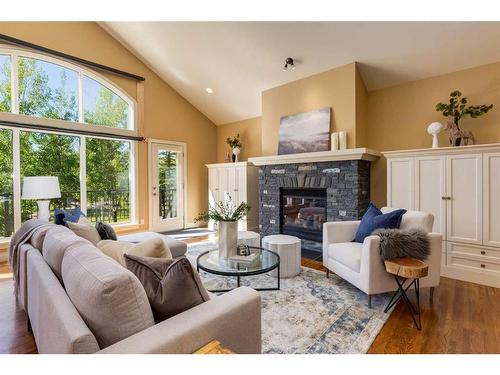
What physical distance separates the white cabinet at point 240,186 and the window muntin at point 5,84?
3.59 metres

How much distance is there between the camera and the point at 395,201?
A: 348 centimetres

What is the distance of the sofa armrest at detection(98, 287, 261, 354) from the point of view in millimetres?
893

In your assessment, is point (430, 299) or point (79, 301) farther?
point (430, 299)

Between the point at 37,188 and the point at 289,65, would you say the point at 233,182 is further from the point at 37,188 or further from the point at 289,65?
the point at 37,188

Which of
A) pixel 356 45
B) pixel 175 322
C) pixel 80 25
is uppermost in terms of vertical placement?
pixel 80 25

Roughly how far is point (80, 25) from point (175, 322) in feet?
17.9

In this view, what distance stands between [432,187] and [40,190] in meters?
4.89

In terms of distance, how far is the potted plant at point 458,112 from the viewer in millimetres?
3230

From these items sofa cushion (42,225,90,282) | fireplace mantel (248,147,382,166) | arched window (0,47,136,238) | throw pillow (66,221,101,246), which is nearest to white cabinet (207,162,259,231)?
fireplace mantel (248,147,382,166)

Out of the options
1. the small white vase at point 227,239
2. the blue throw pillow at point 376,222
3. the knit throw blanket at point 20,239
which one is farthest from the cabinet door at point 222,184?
the knit throw blanket at point 20,239

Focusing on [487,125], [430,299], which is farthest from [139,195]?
[487,125]

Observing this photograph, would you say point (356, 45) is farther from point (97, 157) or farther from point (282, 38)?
point (97, 157)

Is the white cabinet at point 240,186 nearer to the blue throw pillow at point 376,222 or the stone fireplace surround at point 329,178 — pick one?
the stone fireplace surround at point 329,178

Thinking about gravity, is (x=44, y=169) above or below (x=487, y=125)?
below
